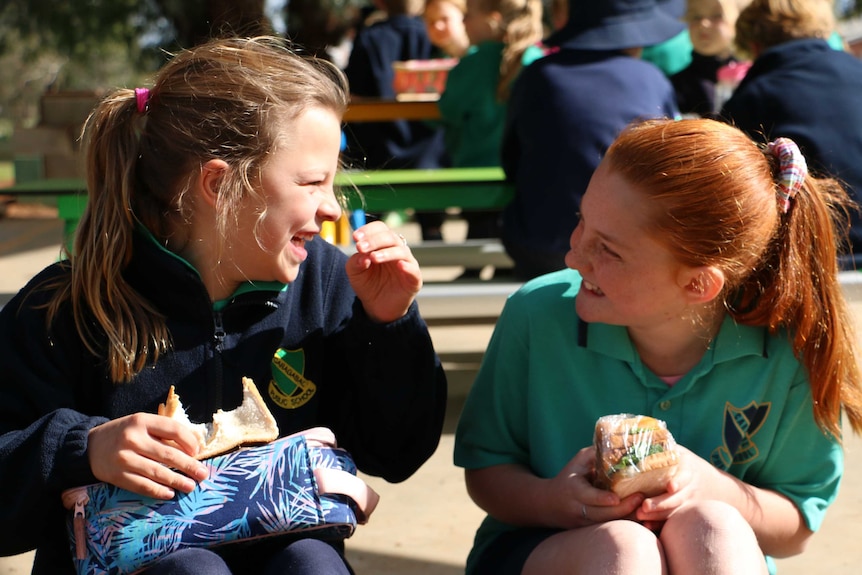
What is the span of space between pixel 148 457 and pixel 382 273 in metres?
0.54

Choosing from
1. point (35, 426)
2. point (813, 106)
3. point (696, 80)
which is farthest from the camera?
point (696, 80)

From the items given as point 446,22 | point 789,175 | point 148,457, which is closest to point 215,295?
point 148,457

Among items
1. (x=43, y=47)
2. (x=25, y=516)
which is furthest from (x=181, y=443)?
(x=43, y=47)

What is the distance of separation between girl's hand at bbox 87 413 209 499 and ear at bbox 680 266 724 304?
928 millimetres

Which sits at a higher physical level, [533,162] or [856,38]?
[533,162]

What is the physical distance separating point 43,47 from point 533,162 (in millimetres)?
12218

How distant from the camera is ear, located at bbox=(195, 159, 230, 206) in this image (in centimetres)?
202

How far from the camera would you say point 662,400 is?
6.75 feet

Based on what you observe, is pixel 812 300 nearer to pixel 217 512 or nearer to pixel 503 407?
pixel 503 407

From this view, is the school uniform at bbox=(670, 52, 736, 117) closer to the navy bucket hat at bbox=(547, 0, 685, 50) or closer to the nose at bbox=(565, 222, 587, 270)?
the navy bucket hat at bbox=(547, 0, 685, 50)

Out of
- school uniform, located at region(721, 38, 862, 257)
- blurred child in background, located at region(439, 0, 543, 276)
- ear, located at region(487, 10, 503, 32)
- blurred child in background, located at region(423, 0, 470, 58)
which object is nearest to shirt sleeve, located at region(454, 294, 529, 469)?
school uniform, located at region(721, 38, 862, 257)

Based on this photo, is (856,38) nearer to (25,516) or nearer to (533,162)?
(533,162)

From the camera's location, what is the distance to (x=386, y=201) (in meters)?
4.67

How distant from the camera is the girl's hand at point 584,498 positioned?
188 cm
